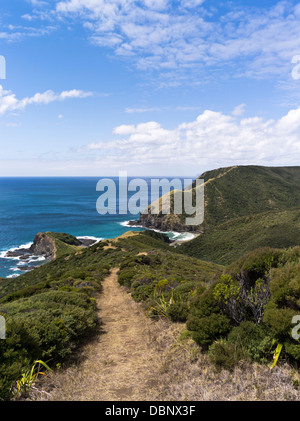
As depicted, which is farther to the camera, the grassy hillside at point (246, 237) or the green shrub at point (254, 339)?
the grassy hillside at point (246, 237)

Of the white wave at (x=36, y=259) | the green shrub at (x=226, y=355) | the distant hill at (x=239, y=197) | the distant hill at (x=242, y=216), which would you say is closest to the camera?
the green shrub at (x=226, y=355)

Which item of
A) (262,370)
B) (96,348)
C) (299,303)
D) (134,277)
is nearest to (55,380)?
(96,348)

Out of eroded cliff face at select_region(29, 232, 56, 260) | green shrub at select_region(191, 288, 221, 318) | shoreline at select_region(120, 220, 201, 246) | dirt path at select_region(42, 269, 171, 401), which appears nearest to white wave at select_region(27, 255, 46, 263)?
eroded cliff face at select_region(29, 232, 56, 260)

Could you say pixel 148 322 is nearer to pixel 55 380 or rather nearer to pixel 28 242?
pixel 55 380

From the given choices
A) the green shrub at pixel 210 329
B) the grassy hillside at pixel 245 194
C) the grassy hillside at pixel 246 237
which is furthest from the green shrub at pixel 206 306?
the grassy hillside at pixel 245 194

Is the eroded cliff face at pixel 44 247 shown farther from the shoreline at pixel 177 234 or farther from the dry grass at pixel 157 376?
the dry grass at pixel 157 376
